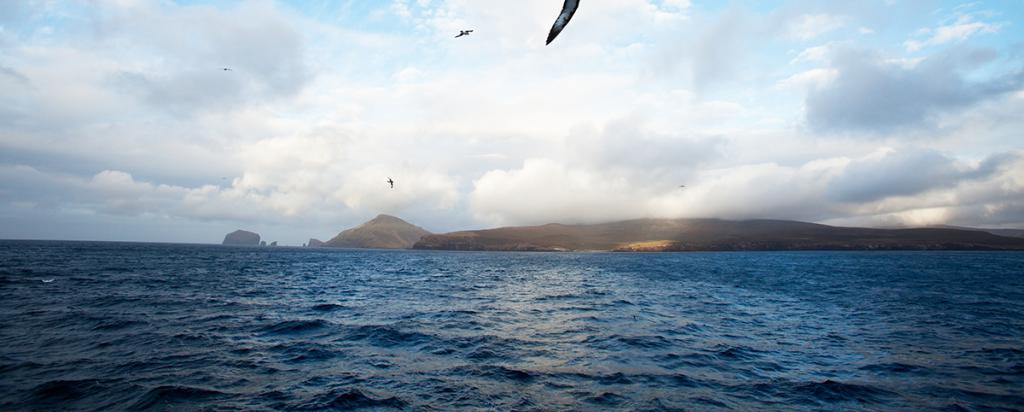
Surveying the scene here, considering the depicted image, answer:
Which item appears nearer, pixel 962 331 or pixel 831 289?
pixel 962 331

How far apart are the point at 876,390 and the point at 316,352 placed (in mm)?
20770

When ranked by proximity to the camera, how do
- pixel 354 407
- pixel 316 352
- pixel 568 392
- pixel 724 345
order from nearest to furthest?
pixel 354 407, pixel 568 392, pixel 316 352, pixel 724 345

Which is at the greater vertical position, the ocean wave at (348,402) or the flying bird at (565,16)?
the flying bird at (565,16)


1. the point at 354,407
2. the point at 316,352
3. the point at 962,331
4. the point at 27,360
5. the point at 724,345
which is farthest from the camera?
the point at 962,331

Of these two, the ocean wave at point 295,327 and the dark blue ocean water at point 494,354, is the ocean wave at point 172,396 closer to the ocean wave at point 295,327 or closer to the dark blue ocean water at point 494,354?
the dark blue ocean water at point 494,354

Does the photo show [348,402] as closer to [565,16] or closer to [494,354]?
[494,354]

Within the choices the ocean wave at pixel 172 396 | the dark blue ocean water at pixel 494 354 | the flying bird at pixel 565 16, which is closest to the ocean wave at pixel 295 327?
the dark blue ocean water at pixel 494 354

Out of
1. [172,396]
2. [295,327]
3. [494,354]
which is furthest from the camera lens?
[295,327]

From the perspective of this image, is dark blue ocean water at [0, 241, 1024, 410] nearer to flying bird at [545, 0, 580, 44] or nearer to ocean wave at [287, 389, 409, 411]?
ocean wave at [287, 389, 409, 411]

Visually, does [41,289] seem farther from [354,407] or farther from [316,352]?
[354,407]

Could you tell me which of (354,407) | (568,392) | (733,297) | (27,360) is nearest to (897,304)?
(733,297)

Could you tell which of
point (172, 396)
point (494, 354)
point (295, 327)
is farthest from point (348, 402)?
point (295, 327)

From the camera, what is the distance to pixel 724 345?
838 inches

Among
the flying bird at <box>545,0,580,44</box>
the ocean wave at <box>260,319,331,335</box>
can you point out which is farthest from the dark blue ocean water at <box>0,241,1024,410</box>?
the flying bird at <box>545,0,580,44</box>
